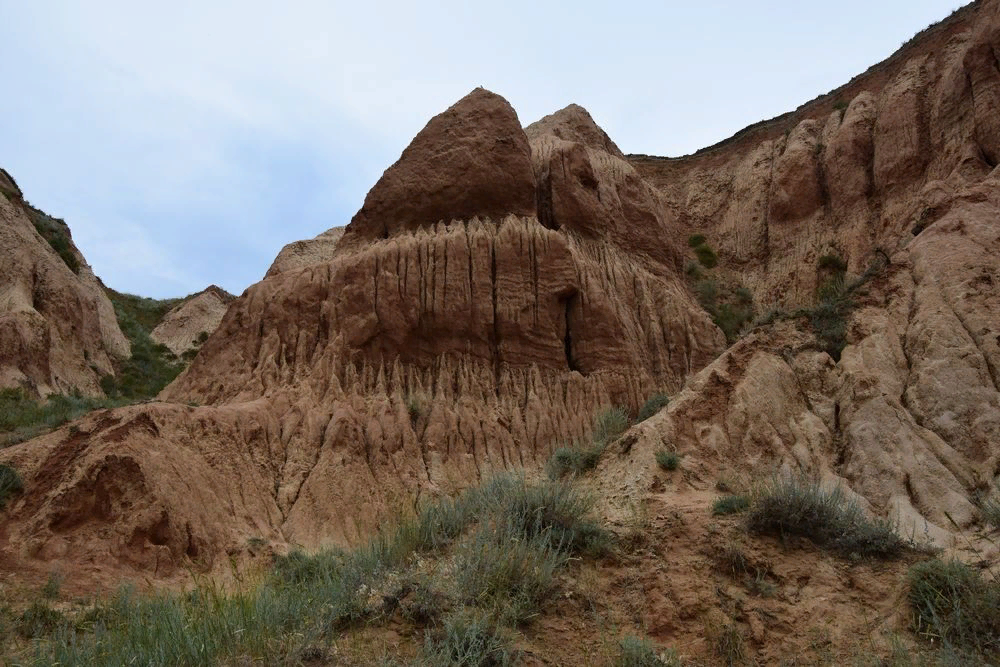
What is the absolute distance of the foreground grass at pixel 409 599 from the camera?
19.4 feet

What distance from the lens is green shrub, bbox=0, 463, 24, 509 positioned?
1483 cm

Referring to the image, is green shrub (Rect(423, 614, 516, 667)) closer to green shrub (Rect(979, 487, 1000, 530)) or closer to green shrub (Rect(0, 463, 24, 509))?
green shrub (Rect(979, 487, 1000, 530))

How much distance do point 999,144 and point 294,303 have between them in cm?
2235

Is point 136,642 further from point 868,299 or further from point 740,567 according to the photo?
point 868,299

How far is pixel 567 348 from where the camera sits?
23828 millimetres

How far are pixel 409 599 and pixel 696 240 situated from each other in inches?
1319

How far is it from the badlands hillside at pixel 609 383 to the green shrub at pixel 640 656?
0.95 feet

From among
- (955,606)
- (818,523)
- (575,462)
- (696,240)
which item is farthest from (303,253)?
(955,606)

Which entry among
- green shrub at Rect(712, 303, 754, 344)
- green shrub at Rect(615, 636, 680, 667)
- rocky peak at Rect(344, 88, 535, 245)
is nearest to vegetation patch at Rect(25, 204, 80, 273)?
rocky peak at Rect(344, 88, 535, 245)

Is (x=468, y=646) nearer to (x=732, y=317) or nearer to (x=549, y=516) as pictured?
(x=549, y=516)

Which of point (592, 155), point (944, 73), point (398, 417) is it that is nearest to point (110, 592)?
point (398, 417)

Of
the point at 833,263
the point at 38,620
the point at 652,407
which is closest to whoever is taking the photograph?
the point at 38,620

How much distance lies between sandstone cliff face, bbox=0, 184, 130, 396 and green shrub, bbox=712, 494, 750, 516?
22164mm

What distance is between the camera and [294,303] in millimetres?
23453
